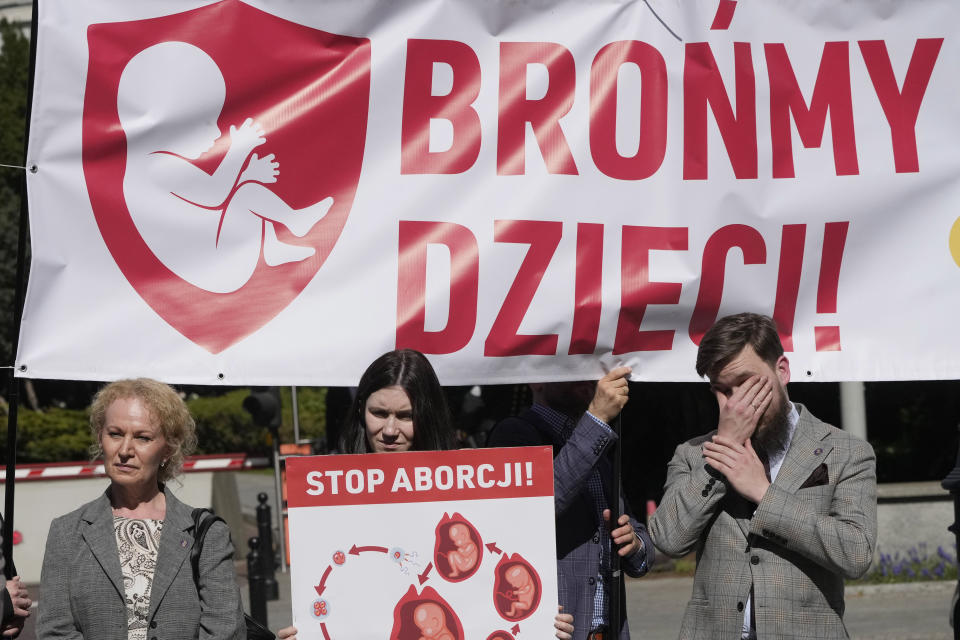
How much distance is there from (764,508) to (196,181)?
2.03 meters

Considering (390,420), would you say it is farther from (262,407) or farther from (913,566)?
(262,407)

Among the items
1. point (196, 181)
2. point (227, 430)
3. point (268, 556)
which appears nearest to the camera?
point (196, 181)

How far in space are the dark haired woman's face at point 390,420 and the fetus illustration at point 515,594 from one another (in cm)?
49

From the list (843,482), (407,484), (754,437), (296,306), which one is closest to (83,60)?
(296,306)

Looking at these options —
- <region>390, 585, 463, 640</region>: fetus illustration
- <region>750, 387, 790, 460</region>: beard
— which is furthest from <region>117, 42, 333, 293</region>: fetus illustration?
<region>750, 387, 790, 460</region>: beard

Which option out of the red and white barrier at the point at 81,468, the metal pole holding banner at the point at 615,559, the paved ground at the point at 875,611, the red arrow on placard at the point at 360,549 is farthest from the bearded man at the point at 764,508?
the red and white barrier at the point at 81,468

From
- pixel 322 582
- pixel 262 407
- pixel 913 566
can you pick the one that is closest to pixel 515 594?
pixel 322 582

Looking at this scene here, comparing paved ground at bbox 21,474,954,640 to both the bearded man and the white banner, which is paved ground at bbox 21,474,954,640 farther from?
the bearded man

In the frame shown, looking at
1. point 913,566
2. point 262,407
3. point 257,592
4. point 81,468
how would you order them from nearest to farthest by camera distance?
point 257,592 < point 913,566 < point 81,468 < point 262,407

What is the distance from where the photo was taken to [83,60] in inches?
152

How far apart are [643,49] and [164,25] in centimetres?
157

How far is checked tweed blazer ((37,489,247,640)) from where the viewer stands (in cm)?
349

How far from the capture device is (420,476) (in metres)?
3.53

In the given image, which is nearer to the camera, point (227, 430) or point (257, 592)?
point (257, 592)
